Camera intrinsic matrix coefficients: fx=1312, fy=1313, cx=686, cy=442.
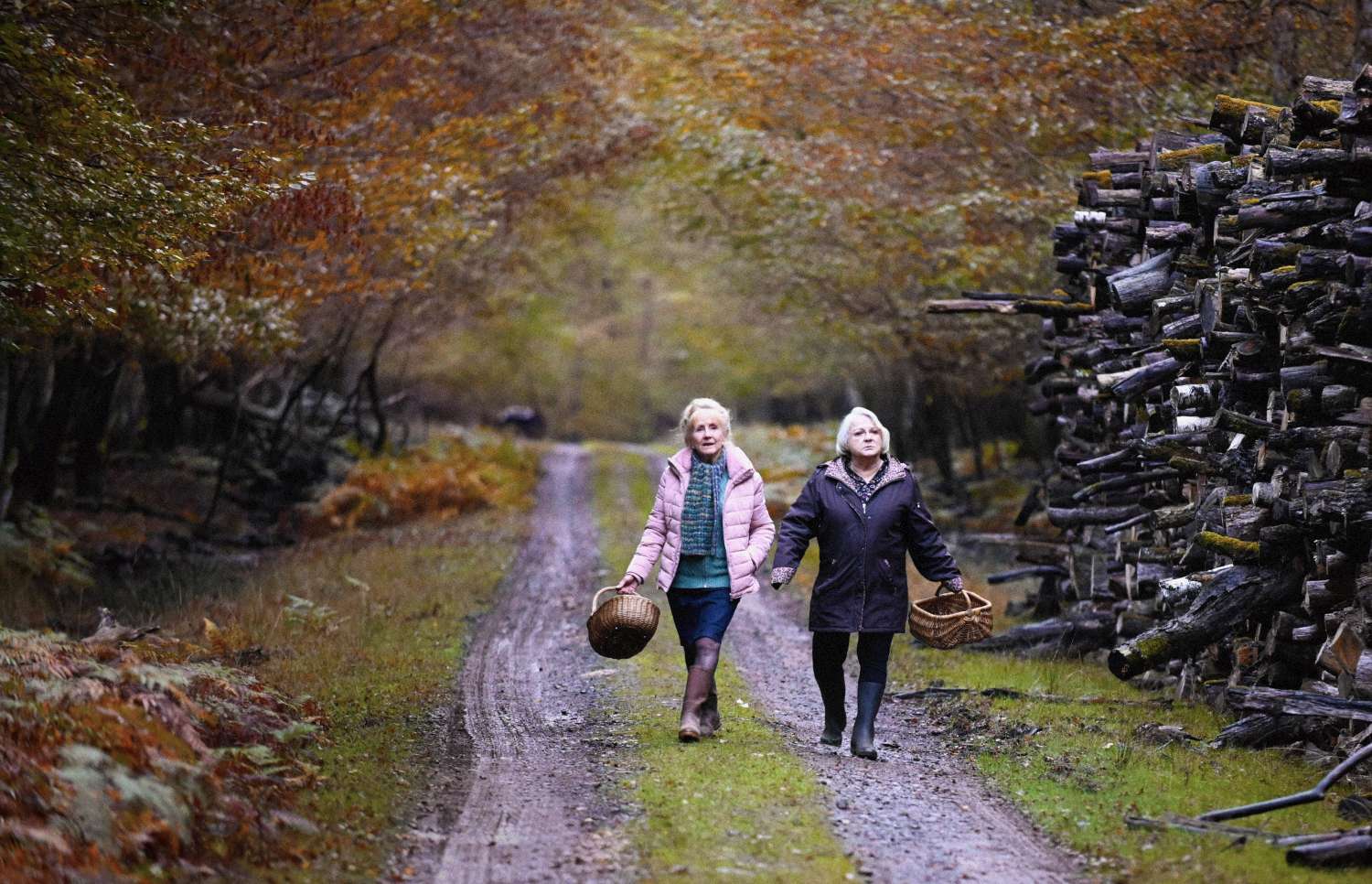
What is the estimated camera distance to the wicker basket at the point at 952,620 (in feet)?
27.1

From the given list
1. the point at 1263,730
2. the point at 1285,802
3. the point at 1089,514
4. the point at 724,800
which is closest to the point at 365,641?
the point at 724,800

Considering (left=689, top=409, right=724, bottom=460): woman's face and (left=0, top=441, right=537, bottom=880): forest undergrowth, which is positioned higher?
(left=689, top=409, right=724, bottom=460): woman's face

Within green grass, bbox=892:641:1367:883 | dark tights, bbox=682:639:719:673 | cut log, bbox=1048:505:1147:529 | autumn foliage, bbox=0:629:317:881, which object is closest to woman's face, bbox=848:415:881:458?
dark tights, bbox=682:639:719:673

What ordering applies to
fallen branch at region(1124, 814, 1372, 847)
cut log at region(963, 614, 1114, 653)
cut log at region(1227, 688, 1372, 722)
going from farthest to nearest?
cut log at region(963, 614, 1114, 653) < cut log at region(1227, 688, 1372, 722) < fallen branch at region(1124, 814, 1372, 847)

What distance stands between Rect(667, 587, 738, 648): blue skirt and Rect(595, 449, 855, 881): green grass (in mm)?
735

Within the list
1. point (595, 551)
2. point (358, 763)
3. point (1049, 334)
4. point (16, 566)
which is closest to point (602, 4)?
point (595, 551)

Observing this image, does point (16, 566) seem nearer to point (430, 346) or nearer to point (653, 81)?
point (653, 81)

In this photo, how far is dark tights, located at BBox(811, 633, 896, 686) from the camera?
8.53 meters

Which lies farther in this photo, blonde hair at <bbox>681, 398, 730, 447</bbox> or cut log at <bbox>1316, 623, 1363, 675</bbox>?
blonde hair at <bbox>681, 398, 730, 447</bbox>

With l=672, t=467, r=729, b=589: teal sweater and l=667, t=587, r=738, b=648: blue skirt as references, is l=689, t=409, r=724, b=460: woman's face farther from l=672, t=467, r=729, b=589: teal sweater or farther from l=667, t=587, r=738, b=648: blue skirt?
l=667, t=587, r=738, b=648: blue skirt

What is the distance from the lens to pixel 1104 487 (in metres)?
12.7

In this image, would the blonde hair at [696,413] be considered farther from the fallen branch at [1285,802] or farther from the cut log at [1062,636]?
the cut log at [1062,636]

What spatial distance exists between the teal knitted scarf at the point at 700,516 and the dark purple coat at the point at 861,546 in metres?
0.47

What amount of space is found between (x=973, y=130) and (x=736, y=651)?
953 cm
